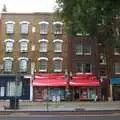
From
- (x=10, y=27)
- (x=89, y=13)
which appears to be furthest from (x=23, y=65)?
(x=89, y=13)

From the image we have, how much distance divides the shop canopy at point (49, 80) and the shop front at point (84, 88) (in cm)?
155

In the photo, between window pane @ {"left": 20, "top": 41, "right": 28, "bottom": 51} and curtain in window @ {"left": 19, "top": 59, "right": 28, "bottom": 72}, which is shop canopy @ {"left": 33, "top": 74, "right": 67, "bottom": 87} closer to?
curtain in window @ {"left": 19, "top": 59, "right": 28, "bottom": 72}

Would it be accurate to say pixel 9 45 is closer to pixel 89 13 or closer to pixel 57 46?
pixel 57 46

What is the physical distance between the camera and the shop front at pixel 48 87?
6950 cm

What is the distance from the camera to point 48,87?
2768 inches

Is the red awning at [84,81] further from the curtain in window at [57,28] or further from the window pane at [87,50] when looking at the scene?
the curtain in window at [57,28]

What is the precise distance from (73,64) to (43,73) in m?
4.66

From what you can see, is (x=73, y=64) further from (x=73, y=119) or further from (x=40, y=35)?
(x=73, y=119)

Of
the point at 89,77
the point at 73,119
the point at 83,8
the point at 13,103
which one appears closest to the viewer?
the point at 83,8

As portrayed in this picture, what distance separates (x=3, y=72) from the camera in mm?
70562

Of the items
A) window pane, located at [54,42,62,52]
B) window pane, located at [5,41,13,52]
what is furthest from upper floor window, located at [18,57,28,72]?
window pane, located at [54,42,62,52]

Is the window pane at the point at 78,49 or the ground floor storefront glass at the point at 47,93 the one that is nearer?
the ground floor storefront glass at the point at 47,93

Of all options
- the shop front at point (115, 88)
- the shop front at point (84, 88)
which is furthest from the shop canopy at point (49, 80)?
the shop front at point (115, 88)

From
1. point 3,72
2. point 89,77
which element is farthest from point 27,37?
point 89,77
